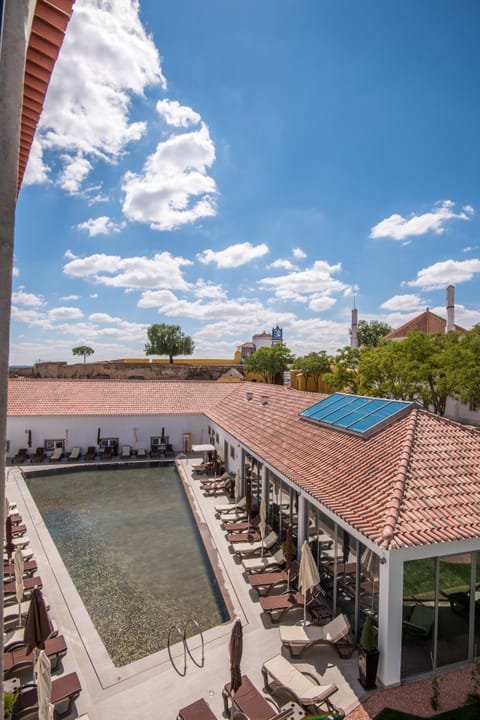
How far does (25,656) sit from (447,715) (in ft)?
28.5

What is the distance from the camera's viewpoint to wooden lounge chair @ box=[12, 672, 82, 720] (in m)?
7.90

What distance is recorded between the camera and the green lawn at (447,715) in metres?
7.57

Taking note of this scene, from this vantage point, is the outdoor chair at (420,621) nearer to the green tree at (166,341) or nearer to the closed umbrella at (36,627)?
the closed umbrella at (36,627)

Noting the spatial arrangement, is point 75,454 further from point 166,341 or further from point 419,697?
point 166,341

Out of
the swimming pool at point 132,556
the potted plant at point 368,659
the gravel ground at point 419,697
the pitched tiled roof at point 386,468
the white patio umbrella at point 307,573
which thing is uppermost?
the pitched tiled roof at point 386,468

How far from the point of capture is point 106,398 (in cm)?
3381

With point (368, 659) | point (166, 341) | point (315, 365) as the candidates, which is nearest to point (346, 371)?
point (315, 365)

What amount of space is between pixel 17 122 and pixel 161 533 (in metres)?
16.9

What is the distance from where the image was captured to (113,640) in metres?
10.5

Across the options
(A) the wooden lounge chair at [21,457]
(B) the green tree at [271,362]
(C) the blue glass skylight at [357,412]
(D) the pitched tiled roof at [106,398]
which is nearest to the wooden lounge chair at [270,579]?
(C) the blue glass skylight at [357,412]

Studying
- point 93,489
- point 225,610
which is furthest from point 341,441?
point 93,489

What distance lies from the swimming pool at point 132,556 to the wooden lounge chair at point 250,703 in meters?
2.66

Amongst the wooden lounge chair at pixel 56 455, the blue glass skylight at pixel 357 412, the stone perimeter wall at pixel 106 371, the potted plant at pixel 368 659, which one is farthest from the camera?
the stone perimeter wall at pixel 106 371

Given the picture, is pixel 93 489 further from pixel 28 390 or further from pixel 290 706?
pixel 290 706
